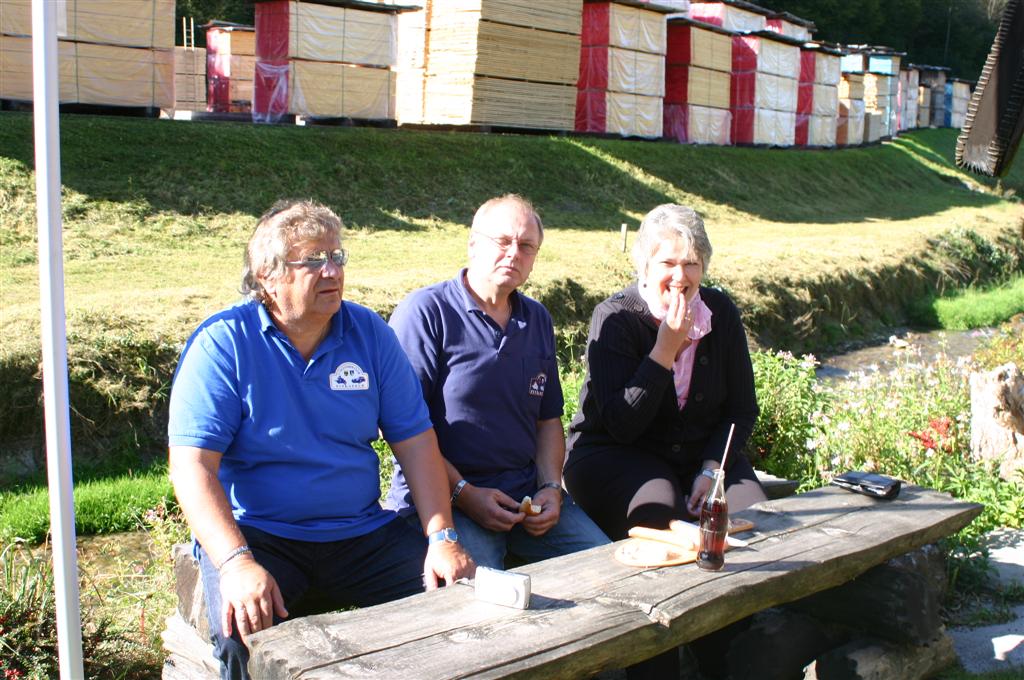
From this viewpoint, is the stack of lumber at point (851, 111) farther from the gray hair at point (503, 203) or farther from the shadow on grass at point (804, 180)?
the gray hair at point (503, 203)

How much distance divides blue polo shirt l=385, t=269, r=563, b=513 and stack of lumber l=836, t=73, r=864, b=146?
31874 millimetres

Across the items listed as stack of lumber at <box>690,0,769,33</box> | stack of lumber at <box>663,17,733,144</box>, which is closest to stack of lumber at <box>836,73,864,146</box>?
stack of lumber at <box>690,0,769,33</box>

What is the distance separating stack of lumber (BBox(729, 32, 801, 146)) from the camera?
26391mm

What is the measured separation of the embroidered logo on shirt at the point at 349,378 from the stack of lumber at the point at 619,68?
1787 cm

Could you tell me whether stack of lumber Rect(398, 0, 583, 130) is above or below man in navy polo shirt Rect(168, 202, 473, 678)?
above

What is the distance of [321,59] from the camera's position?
16.1 m

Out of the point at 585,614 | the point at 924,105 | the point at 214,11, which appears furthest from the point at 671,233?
the point at 924,105

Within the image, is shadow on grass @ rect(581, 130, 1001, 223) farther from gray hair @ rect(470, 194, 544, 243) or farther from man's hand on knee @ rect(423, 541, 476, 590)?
man's hand on knee @ rect(423, 541, 476, 590)

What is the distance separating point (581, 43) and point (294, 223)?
58.9 feet

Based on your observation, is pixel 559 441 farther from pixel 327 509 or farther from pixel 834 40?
pixel 834 40

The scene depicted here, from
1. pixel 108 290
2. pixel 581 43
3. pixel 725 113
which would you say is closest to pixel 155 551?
pixel 108 290

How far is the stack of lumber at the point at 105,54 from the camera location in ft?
41.1

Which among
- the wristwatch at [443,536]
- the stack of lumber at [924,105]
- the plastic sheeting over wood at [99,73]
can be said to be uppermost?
the stack of lumber at [924,105]

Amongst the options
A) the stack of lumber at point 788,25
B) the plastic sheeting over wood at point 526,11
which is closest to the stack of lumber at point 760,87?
the stack of lumber at point 788,25
